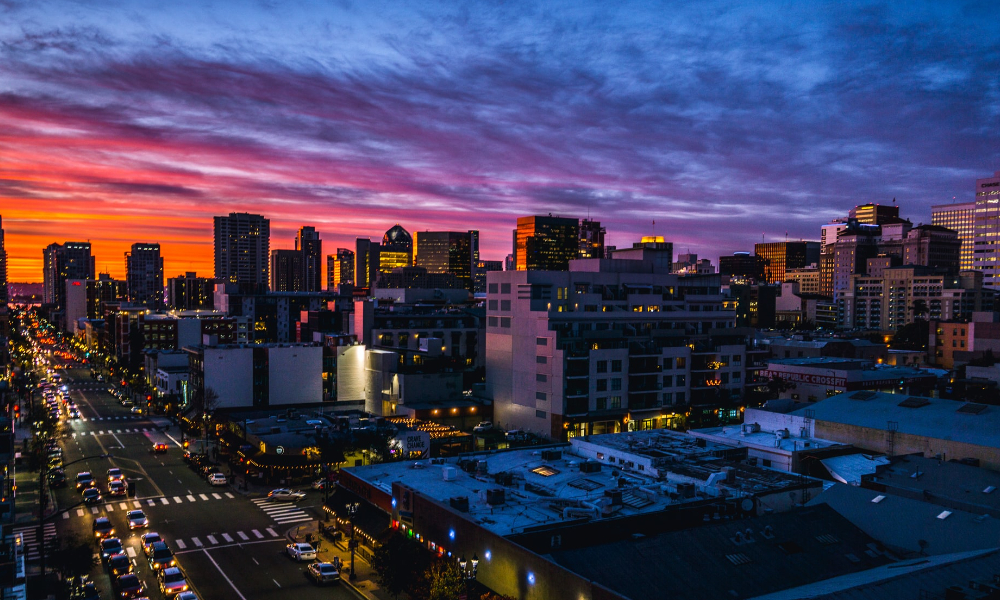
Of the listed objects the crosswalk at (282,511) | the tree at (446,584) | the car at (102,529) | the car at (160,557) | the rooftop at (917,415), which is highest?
the rooftop at (917,415)

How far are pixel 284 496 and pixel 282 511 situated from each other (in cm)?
419

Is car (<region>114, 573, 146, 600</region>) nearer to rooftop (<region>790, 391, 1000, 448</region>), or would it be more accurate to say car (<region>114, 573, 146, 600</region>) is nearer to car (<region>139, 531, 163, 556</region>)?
car (<region>139, 531, 163, 556</region>)

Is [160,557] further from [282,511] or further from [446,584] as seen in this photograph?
[446,584]

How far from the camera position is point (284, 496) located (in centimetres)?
6825

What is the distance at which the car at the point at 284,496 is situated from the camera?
68.1 meters

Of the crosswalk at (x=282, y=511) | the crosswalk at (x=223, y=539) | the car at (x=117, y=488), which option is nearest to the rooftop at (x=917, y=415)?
the crosswalk at (x=282, y=511)

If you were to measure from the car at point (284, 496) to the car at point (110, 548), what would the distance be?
1637cm

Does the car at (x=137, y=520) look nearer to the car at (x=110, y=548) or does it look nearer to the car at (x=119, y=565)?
the car at (x=110, y=548)

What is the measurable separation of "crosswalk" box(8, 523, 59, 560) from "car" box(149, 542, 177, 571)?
7.38m

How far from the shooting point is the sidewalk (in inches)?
1818

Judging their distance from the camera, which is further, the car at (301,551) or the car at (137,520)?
the car at (137,520)

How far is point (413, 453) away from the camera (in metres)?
76.9

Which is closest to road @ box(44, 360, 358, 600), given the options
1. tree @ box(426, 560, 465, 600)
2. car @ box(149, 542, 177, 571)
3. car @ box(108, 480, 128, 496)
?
car @ box(149, 542, 177, 571)

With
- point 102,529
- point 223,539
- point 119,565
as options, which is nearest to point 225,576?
point 119,565
